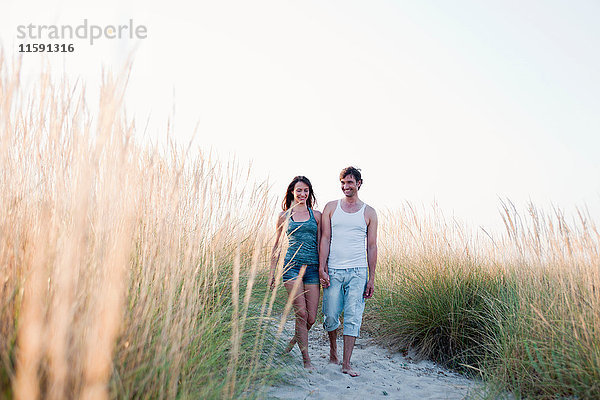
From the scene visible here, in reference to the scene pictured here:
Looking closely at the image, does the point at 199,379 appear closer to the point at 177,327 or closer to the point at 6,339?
the point at 177,327

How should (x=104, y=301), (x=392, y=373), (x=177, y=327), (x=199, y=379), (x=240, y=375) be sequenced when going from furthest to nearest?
(x=392, y=373) → (x=240, y=375) → (x=199, y=379) → (x=177, y=327) → (x=104, y=301)

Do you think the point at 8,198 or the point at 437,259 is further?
the point at 437,259

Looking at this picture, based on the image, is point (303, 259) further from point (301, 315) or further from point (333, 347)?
point (333, 347)

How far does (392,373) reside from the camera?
348cm

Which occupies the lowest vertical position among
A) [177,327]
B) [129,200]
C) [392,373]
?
[392,373]

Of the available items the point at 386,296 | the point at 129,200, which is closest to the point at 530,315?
the point at 386,296

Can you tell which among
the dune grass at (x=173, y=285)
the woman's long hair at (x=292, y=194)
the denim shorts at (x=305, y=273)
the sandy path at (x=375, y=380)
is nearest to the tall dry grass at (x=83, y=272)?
the dune grass at (x=173, y=285)

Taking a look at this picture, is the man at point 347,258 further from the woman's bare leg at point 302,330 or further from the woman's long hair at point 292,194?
Answer: the woman's bare leg at point 302,330

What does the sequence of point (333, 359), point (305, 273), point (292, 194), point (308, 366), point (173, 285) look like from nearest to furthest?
point (173, 285) → point (308, 366) → point (305, 273) → point (333, 359) → point (292, 194)

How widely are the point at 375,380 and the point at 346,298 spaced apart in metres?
0.70

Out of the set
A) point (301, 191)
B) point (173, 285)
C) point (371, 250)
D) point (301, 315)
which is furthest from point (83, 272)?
point (371, 250)

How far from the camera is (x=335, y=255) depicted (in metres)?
3.54

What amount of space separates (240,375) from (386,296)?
2501mm

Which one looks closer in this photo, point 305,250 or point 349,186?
point 305,250
